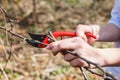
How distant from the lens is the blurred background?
3.70m

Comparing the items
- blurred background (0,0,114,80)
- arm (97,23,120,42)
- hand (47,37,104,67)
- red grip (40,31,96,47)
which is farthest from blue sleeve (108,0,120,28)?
blurred background (0,0,114,80)

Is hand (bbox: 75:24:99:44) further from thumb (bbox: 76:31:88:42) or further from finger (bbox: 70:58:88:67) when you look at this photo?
finger (bbox: 70:58:88:67)

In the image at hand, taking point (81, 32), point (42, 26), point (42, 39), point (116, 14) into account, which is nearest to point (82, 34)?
point (81, 32)

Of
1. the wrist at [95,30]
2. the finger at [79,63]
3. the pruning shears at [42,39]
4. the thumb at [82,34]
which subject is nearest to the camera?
the finger at [79,63]

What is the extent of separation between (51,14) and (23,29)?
2.46ft

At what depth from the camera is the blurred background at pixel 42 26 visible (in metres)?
3.70

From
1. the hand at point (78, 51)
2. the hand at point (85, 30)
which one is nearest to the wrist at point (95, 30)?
the hand at point (85, 30)

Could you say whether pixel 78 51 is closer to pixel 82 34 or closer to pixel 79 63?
pixel 79 63

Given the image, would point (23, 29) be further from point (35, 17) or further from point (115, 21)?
point (115, 21)

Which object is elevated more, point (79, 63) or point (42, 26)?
point (79, 63)

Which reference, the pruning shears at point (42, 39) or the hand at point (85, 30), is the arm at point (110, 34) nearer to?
the hand at point (85, 30)

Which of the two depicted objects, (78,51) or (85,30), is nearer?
(78,51)

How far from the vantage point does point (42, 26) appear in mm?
5168

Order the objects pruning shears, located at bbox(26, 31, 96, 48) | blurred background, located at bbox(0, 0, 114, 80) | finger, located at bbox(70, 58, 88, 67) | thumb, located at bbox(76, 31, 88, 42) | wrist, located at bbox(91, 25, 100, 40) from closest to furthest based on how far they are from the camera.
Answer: finger, located at bbox(70, 58, 88, 67)
pruning shears, located at bbox(26, 31, 96, 48)
thumb, located at bbox(76, 31, 88, 42)
wrist, located at bbox(91, 25, 100, 40)
blurred background, located at bbox(0, 0, 114, 80)
